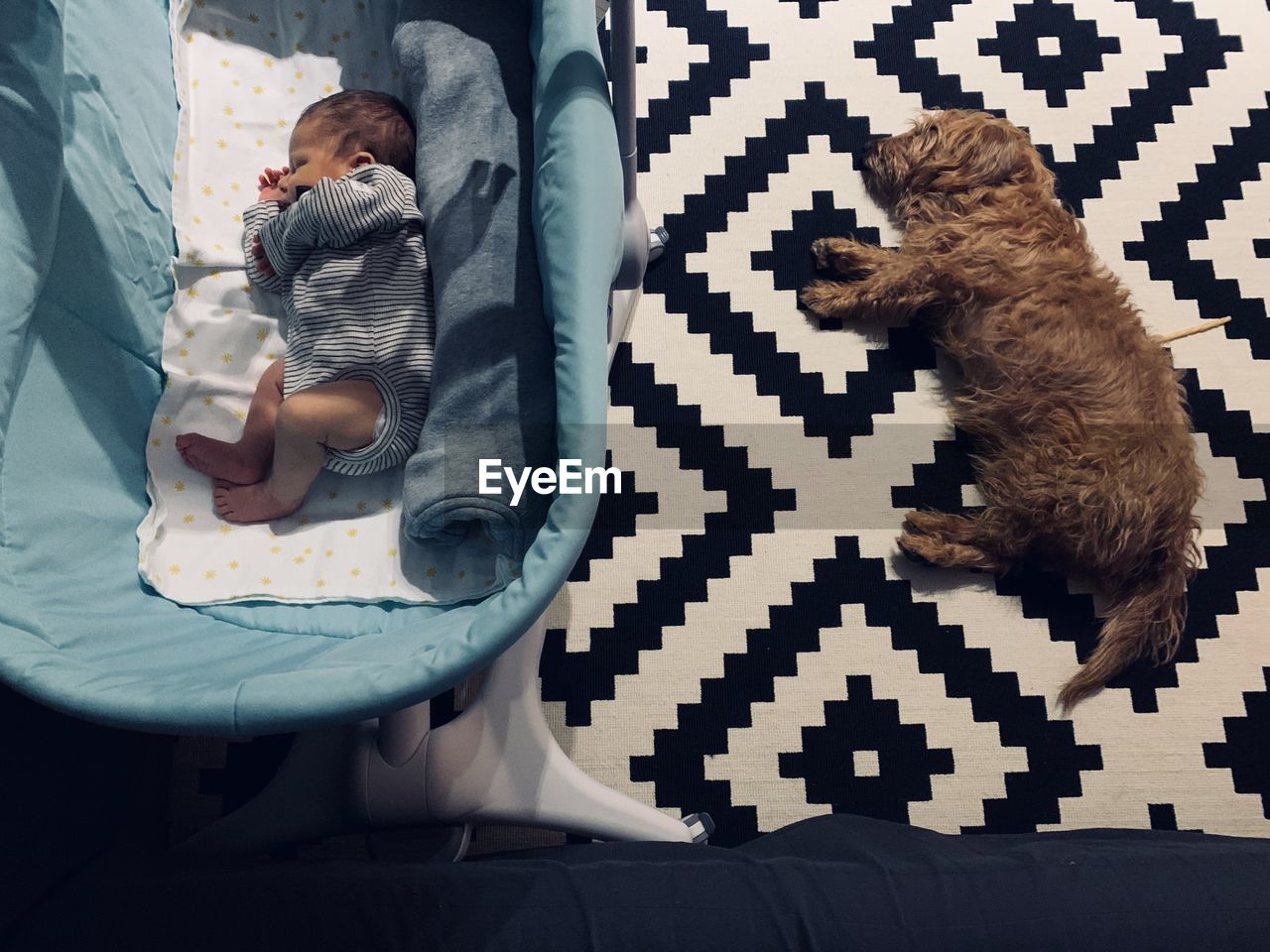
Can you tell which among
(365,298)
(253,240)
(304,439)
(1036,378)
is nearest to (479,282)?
(365,298)

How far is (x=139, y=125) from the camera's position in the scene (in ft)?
3.61

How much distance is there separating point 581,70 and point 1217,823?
53.3 inches

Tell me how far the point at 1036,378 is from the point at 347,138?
3.34 ft

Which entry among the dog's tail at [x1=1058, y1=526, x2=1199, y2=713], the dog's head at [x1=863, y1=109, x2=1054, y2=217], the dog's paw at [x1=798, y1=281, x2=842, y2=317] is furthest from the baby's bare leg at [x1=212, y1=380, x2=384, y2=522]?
the dog's tail at [x1=1058, y1=526, x2=1199, y2=713]

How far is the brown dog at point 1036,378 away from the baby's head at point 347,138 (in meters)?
0.68

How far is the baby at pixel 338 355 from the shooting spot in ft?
3.32

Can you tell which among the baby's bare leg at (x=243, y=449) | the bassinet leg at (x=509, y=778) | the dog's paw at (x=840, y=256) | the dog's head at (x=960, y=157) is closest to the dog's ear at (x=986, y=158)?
the dog's head at (x=960, y=157)

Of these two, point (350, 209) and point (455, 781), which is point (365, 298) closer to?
point (350, 209)

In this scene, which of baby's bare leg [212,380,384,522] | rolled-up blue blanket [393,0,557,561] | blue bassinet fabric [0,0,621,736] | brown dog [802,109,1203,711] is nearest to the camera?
blue bassinet fabric [0,0,621,736]

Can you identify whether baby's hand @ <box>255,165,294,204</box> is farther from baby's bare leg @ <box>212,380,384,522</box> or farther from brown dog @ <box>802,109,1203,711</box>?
brown dog @ <box>802,109,1203,711</box>

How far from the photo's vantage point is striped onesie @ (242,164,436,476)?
3.33ft

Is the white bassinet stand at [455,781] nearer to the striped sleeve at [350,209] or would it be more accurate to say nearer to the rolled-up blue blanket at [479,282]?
the rolled-up blue blanket at [479,282]

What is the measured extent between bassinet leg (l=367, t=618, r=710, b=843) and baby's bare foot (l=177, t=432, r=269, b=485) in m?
0.41

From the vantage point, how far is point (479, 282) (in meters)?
0.94
